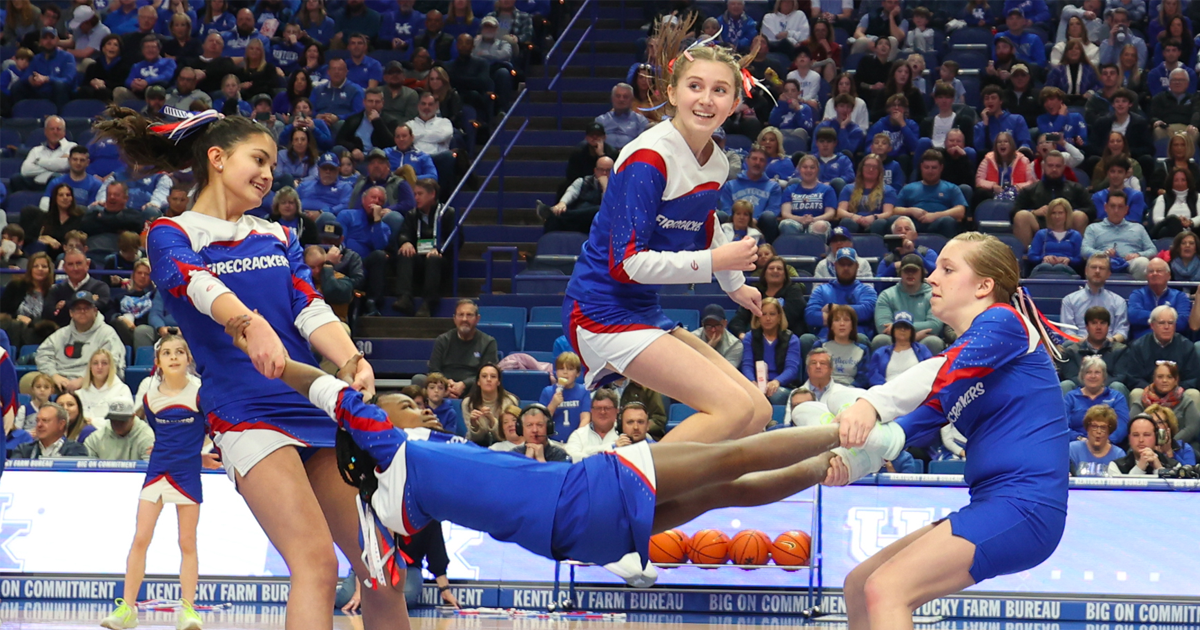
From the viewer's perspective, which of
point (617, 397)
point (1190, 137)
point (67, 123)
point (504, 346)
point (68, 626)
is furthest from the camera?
point (67, 123)

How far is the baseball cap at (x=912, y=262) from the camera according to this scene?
11773 millimetres

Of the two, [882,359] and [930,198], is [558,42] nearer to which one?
[930,198]

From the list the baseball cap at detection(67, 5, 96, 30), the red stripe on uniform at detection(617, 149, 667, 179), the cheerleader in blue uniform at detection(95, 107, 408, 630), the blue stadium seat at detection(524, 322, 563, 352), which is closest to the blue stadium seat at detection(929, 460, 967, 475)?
the blue stadium seat at detection(524, 322, 563, 352)

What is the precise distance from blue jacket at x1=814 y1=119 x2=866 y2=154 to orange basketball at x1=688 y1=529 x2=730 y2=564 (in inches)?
266

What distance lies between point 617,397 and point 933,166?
4.86 m

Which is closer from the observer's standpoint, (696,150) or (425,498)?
(425,498)

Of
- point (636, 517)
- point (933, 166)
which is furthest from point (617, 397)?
point (636, 517)

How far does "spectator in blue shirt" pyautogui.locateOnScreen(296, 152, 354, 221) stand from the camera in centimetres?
1483

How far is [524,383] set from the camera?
11.9 metres

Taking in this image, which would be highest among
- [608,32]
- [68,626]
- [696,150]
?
[608,32]

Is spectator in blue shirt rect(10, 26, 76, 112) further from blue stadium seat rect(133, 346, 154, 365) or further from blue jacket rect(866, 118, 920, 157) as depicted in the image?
blue jacket rect(866, 118, 920, 157)

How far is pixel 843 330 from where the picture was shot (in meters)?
11.4

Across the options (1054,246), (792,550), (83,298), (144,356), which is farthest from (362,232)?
(1054,246)

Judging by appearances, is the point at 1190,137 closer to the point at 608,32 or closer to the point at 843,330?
the point at 843,330
